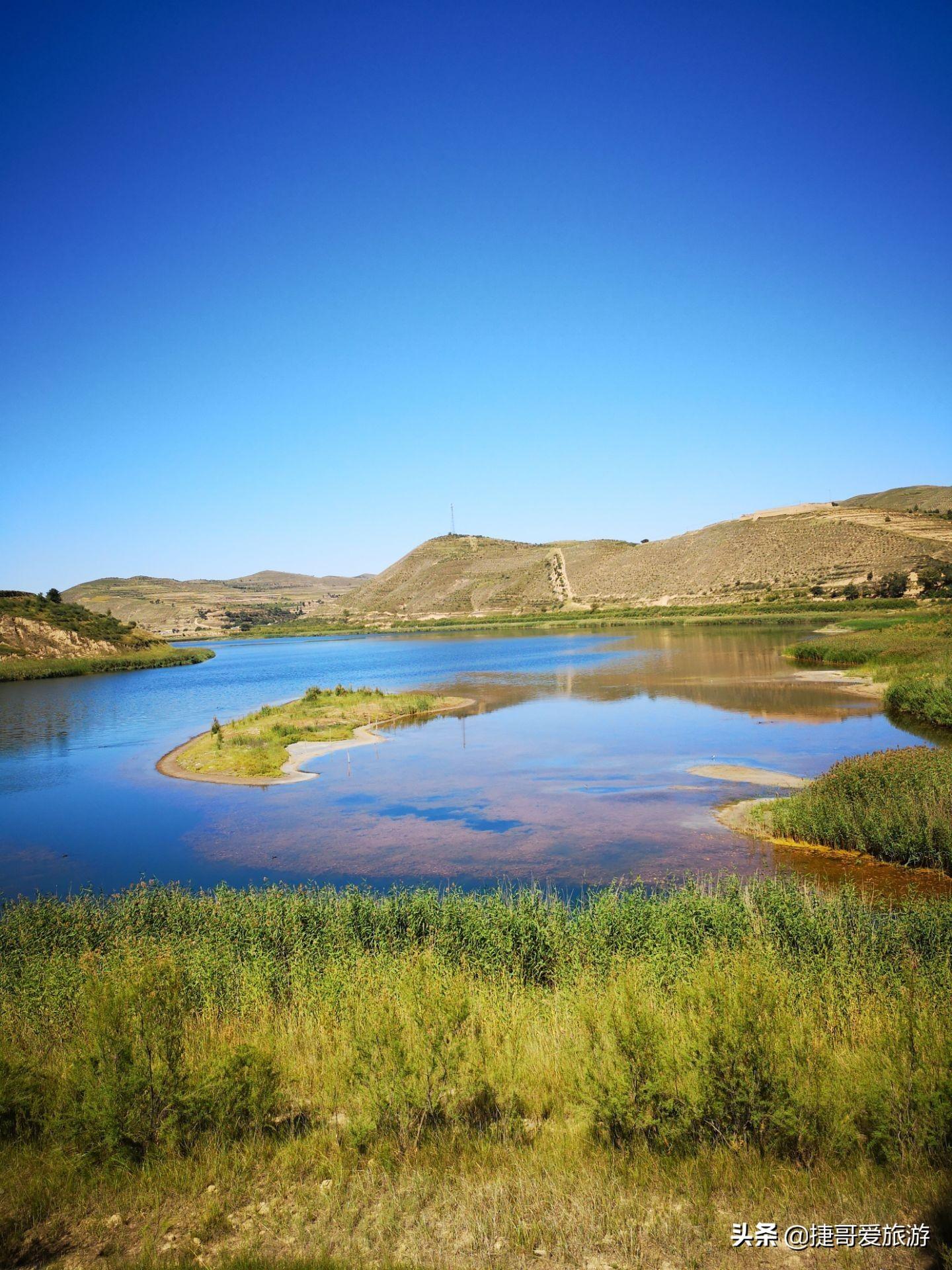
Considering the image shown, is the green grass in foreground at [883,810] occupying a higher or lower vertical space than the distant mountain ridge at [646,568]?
lower

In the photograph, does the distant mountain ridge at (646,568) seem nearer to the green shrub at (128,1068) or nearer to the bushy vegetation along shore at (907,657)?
the bushy vegetation along shore at (907,657)

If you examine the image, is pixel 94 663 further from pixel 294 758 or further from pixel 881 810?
pixel 881 810

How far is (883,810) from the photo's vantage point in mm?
14344

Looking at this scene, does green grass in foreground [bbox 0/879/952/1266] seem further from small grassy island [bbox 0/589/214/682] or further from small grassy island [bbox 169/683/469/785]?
small grassy island [bbox 0/589/214/682]

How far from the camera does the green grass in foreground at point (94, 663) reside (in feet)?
209

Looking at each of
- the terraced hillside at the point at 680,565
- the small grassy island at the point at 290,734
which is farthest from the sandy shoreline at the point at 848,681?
the terraced hillside at the point at 680,565

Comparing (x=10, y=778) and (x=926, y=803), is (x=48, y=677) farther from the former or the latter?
(x=926, y=803)

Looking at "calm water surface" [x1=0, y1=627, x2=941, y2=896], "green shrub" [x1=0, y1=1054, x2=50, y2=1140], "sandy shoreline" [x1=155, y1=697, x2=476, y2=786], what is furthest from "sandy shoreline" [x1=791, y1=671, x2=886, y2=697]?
"green shrub" [x1=0, y1=1054, x2=50, y2=1140]

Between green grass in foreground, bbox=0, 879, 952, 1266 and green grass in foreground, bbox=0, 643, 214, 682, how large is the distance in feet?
210

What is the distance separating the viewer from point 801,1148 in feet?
15.9

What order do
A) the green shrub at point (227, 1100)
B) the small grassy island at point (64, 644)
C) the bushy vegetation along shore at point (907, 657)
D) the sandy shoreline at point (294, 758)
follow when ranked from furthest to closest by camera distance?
the small grassy island at point (64, 644) → the bushy vegetation along shore at point (907, 657) → the sandy shoreline at point (294, 758) → the green shrub at point (227, 1100)

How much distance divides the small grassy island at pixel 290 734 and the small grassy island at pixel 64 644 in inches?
1499

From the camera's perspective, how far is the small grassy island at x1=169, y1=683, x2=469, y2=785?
24.8m

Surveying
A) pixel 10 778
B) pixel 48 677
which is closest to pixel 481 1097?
pixel 10 778
